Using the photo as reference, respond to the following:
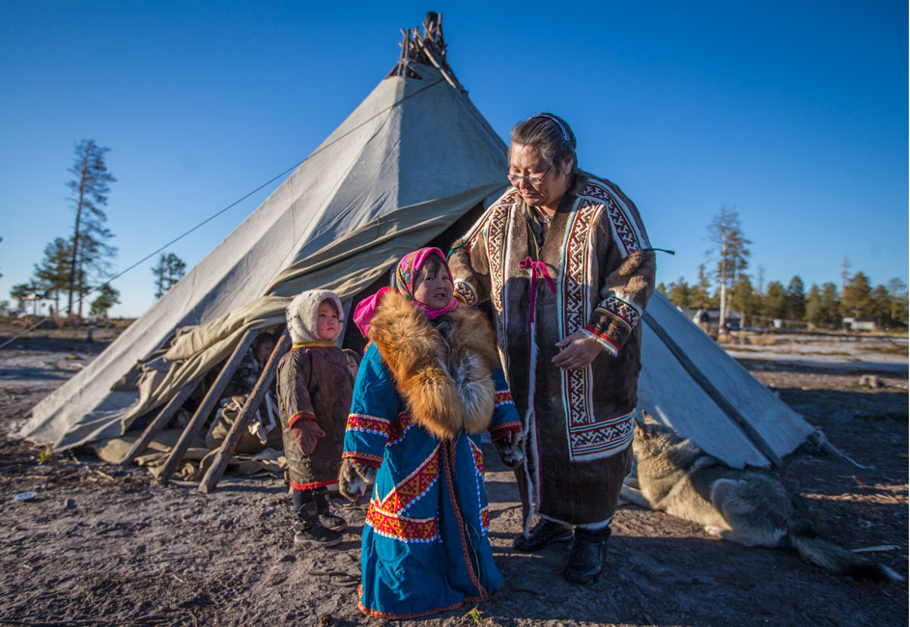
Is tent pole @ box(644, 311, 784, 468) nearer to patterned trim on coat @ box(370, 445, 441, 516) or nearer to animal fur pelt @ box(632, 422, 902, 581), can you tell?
animal fur pelt @ box(632, 422, 902, 581)

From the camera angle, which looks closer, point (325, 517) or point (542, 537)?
point (542, 537)

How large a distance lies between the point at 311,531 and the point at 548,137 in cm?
244

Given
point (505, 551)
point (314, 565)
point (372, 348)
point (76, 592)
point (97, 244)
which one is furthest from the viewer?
point (97, 244)

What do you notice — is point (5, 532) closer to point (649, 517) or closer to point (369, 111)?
point (649, 517)

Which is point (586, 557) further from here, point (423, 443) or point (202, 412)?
point (202, 412)

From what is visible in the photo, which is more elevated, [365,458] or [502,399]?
[502,399]

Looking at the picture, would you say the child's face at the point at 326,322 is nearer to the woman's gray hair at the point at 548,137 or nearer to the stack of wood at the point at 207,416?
the stack of wood at the point at 207,416

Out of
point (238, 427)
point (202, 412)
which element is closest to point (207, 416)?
point (202, 412)

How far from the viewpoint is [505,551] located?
2729mm

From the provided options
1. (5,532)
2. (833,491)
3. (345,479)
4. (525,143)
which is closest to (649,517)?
(833,491)

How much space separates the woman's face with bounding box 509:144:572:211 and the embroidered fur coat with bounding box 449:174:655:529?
3.7 inches

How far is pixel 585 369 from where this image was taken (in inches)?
91.7

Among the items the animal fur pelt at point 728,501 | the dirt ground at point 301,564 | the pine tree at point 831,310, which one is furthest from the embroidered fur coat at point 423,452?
the pine tree at point 831,310

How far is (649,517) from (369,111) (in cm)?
538
